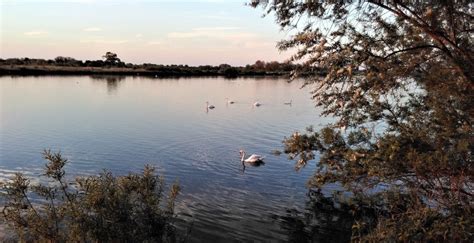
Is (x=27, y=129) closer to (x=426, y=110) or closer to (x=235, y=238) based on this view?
(x=235, y=238)

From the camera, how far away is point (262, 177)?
2130cm

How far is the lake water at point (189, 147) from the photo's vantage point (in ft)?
53.8

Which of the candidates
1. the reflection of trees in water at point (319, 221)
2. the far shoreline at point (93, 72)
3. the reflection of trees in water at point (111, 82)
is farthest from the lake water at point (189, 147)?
the far shoreline at point (93, 72)

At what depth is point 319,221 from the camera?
52.0 feet

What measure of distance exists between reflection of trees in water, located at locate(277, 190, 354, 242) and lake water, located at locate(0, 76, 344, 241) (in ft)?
1.14

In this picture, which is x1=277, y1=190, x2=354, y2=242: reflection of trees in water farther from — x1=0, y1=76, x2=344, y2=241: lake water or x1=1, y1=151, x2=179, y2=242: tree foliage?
x1=1, y1=151, x2=179, y2=242: tree foliage

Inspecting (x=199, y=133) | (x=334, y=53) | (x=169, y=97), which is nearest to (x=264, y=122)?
(x=199, y=133)

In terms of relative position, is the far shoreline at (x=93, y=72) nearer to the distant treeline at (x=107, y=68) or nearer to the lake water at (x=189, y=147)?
the distant treeline at (x=107, y=68)

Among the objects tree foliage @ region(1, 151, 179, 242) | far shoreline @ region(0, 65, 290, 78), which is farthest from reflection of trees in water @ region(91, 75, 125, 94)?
tree foliage @ region(1, 151, 179, 242)

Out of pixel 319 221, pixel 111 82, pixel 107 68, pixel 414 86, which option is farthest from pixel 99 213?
pixel 107 68

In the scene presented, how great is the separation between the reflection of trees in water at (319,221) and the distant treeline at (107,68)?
72.6m

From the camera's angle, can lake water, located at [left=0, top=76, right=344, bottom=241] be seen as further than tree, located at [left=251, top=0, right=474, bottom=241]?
Yes

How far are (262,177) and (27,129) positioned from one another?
1786 centimetres

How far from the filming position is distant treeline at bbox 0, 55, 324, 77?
300 ft
